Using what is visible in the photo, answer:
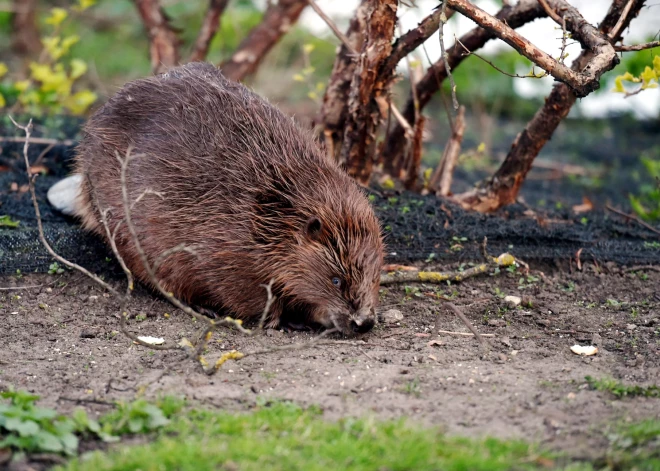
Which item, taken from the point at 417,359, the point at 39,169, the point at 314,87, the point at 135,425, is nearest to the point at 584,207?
the point at 417,359

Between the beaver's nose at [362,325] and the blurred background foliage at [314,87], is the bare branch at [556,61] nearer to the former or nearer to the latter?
the beaver's nose at [362,325]

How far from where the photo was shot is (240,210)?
4906 millimetres

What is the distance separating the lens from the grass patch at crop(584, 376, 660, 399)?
12.3 ft

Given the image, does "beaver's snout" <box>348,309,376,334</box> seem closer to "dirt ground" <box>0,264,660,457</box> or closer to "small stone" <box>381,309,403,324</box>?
"dirt ground" <box>0,264,660,457</box>

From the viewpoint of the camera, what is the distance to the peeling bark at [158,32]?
27.3 ft

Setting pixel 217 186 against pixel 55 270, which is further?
pixel 55 270

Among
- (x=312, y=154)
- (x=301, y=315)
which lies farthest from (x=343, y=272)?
(x=312, y=154)

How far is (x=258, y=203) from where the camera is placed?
16.2ft

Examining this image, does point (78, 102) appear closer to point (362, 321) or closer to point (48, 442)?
point (362, 321)

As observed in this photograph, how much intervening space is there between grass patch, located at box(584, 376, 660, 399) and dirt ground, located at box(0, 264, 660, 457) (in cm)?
5

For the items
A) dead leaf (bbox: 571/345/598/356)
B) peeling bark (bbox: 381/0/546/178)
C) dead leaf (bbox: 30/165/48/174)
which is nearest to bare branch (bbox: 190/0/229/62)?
dead leaf (bbox: 30/165/48/174)

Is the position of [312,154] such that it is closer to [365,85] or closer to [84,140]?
[365,85]

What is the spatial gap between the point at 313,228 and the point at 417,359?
41.4 inches

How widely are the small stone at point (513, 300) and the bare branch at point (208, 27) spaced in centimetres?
444
